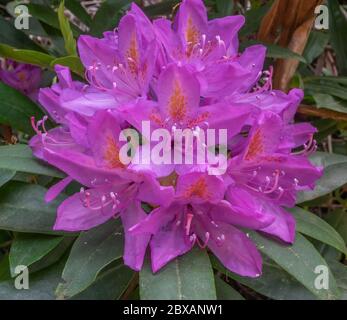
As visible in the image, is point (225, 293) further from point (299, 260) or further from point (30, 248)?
point (30, 248)

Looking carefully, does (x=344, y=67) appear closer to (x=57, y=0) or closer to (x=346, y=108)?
(x=346, y=108)

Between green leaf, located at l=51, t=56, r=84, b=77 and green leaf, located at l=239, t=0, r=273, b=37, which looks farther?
green leaf, located at l=239, t=0, r=273, b=37

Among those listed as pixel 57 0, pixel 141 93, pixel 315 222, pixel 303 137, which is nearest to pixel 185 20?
pixel 141 93

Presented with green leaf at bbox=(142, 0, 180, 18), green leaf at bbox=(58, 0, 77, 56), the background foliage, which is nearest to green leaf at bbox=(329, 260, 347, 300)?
the background foliage

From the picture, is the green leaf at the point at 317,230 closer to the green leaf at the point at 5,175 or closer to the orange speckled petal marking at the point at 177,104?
the orange speckled petal marking at the point at 177,104

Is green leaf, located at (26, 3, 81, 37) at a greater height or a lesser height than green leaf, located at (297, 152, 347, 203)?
greater

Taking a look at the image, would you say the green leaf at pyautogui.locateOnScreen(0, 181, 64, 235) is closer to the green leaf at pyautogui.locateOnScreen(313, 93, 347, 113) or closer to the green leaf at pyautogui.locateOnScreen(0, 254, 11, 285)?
the green leaf at pyautogui.locateOnScreen(0, 254, 11, 285)

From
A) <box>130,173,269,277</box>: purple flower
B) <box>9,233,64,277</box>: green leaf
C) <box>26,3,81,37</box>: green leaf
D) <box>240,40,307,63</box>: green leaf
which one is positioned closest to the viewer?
<box>130,173,269,277</box>: purple flower
